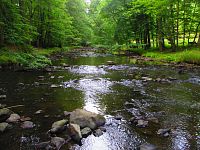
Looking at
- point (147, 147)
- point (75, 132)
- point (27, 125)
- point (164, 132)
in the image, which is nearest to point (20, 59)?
point (27, 125)

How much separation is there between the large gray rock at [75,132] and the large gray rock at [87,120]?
19.9 inches

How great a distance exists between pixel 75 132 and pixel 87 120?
939 millimetres

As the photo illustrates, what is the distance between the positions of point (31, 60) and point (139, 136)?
1537 centimetres

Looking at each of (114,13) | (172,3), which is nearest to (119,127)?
(172,3)

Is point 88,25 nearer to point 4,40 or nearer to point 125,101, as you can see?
point 4,40

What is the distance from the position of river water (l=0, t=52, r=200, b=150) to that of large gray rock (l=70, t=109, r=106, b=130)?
1.31ft

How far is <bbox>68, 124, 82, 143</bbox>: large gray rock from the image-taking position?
Answer: 7556 millimetres

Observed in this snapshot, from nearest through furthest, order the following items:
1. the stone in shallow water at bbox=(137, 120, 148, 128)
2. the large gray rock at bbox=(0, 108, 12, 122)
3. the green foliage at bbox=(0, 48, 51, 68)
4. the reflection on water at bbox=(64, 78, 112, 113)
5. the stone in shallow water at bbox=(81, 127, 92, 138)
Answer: the stone in shallow water at bbox=(81, 127, 92, 138) < the stone in shallow water at bbox=(137, 120, 148, 128) < the large gray rock at bbox=(0, 108, 12, 122) < the reflection on water at bbox=(64, 78, 112, 113) < the green foliage at bbox=(0, 48, 51, 68)

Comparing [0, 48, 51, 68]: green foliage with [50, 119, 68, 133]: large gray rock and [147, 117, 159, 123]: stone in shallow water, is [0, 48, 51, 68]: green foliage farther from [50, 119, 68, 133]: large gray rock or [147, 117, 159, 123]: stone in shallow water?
[147, 117, 159, 123]: stone in shallow water

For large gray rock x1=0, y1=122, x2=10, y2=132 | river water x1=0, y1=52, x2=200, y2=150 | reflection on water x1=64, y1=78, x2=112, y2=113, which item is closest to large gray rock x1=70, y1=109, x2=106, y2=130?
river water x1=0, y1=52, x2=200, y2=150

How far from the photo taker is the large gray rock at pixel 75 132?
7556mm

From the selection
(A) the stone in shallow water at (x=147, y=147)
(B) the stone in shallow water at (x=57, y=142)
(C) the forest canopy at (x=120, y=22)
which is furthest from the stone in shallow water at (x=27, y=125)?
(C) the forest canopy at (x=120, y=22)

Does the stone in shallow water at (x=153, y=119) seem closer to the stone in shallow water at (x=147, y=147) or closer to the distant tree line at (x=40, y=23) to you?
the stone in shallow water at (x=147, y=147)

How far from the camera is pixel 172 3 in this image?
2919cm
